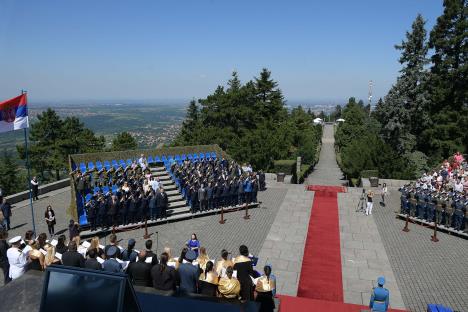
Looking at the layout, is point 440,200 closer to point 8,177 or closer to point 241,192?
point 241,192

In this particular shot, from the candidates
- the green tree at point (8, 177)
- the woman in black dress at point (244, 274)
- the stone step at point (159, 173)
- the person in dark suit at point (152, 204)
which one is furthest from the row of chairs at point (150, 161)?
the green tree at point (8, 177)

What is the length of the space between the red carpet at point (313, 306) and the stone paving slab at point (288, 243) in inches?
23.3

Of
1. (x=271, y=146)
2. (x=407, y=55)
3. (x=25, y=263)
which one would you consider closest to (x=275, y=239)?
(x=25, y=263)

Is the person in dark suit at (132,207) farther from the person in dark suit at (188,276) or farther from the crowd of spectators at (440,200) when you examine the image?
the crowd of spectators at (440,200)

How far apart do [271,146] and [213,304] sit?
28.2 meters

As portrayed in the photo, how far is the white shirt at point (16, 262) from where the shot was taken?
9.27 m

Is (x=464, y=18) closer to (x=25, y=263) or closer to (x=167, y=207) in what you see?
(x=167, y=207)

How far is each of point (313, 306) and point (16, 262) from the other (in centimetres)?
784

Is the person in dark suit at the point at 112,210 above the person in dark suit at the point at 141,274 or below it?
below

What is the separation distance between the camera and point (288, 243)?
51.5 feet

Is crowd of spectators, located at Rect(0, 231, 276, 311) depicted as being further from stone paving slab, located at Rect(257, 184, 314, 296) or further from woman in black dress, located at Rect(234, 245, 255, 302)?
stone paving slab, located at Rect(257, 184, 314, 296)

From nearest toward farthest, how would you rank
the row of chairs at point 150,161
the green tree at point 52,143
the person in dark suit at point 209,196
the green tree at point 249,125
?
the person in dark suit at point 209,196, the row of chairs at point 150,161, the green tree at point 249,125, the green tree at point 52,143

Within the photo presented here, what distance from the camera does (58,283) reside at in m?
3.84

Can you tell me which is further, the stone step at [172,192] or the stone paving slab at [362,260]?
the stone step at [172,192]
